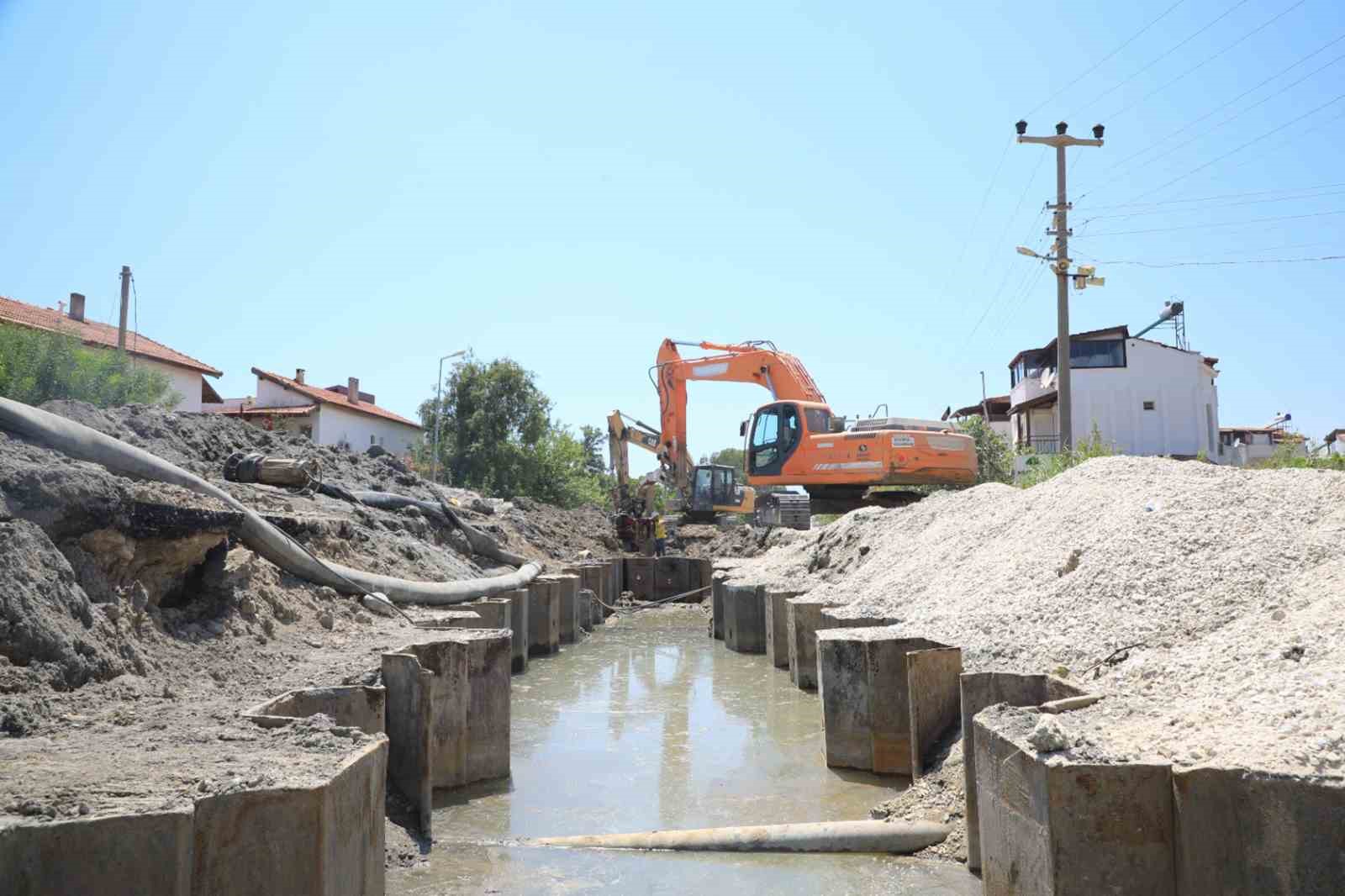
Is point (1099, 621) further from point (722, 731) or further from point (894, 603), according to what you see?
point (722, 731)

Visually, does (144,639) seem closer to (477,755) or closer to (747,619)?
(477,755)

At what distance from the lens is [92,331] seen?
3095 cm

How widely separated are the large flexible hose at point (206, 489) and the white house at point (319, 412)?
27.2 meters

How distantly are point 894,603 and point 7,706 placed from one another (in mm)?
7756

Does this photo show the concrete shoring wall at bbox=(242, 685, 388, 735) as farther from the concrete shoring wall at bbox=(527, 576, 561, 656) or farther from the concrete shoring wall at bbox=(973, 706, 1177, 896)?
the concrete shoring wall at bbox=(527, 576, 561, 656)

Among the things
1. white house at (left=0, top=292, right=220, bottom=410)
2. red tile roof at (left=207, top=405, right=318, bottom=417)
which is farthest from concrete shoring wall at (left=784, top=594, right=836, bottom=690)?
red tile roof at (left=207, top=405, right=318, bottom=417)

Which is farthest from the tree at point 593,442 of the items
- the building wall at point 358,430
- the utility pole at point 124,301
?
the utility pole at point 124,301

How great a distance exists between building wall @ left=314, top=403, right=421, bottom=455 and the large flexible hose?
29.2m

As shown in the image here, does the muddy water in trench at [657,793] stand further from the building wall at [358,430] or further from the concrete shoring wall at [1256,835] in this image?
the building wall at [358,430]

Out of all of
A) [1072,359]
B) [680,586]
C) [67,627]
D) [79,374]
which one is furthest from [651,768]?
[1072,359]

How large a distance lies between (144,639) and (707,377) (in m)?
16.7

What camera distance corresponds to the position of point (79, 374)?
20.5 meters

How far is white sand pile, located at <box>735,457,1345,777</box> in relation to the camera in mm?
4078

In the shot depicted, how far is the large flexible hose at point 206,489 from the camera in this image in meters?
7.48
